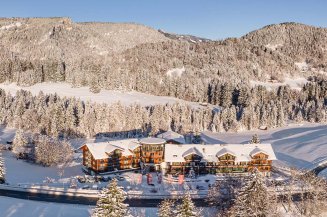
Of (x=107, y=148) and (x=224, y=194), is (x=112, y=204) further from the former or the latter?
(x=107, y=148)

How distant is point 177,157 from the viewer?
3364 inches

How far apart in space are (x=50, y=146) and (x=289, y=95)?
13190 centimetres

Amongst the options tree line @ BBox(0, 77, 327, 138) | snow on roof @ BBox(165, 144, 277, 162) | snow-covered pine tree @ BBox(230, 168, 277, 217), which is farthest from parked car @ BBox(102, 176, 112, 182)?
tree line @ BBox(0, 77, 327, 138)

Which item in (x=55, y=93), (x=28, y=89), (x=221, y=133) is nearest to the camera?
(x=221, y=133)

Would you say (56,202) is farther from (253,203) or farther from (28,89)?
(28,89)

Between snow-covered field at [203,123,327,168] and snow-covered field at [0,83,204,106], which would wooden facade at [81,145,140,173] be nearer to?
snow-covered field at [203,123,327,168]

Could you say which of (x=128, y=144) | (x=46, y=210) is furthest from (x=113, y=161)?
(x=46, y=210)

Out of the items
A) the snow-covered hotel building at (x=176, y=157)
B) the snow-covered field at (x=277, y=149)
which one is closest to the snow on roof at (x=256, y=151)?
the snow-covered hotel building at (x=176, y=157)

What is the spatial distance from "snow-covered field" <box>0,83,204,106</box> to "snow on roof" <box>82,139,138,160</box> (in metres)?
80.5

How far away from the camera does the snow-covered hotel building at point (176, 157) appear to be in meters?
85.1

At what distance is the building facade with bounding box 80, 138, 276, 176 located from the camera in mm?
85062

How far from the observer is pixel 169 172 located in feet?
280

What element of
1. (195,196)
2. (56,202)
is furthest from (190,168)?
(56,202)

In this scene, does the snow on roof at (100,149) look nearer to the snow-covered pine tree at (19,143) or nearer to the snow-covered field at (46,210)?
the snow-covered field at (46,210)
